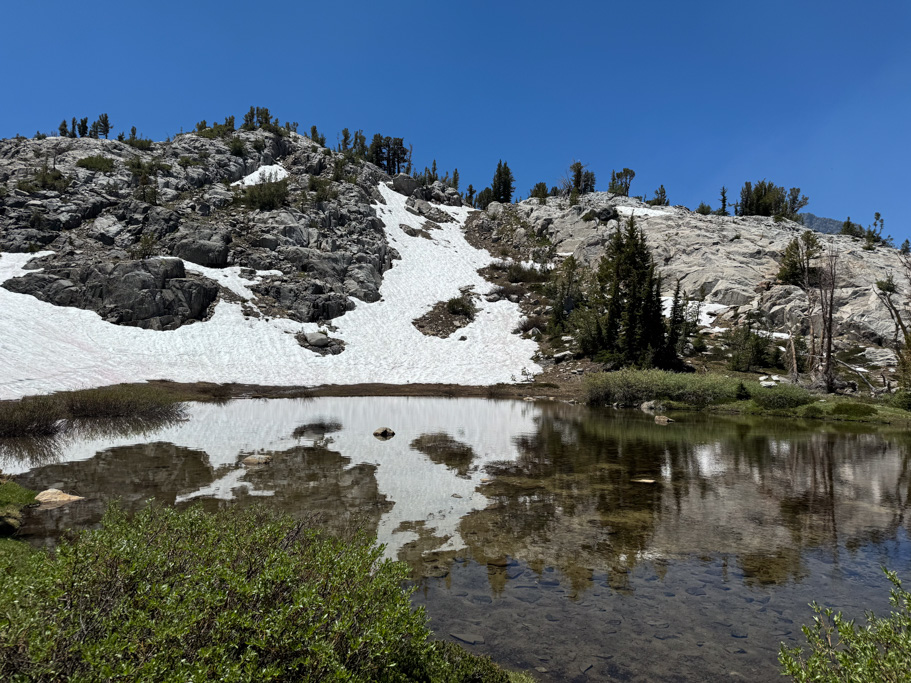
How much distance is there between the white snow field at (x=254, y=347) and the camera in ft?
130

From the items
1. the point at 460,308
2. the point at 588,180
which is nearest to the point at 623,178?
the point at 588,180

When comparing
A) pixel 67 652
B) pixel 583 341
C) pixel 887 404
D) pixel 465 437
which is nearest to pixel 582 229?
pixel 583 341

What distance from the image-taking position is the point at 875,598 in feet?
25.3

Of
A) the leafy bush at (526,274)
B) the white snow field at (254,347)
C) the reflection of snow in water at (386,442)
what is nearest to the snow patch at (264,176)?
the white snow field at (254,347)

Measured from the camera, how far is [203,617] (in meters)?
3.33

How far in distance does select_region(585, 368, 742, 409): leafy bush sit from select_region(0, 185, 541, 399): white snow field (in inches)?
559

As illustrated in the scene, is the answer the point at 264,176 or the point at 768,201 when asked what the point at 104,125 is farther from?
the point at 768,201

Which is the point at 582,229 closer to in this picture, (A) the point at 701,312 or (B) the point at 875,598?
(A) the point at 701,312

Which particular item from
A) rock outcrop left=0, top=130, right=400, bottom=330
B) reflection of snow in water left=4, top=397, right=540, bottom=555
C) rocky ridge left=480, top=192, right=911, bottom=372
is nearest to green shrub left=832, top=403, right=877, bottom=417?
rocky ridge left=480, top=192, right=911, bottom=372

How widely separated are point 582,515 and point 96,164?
A: 311ft

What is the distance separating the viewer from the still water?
21.9 feet

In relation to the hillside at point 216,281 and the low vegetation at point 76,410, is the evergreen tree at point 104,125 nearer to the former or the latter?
the hillside at point 216,281

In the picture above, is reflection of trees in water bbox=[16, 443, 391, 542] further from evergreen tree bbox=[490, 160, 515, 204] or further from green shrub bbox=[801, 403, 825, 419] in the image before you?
evergreen tree bbox=[490, 160, 515, 204]

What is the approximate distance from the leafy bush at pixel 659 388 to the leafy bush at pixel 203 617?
129 ft
